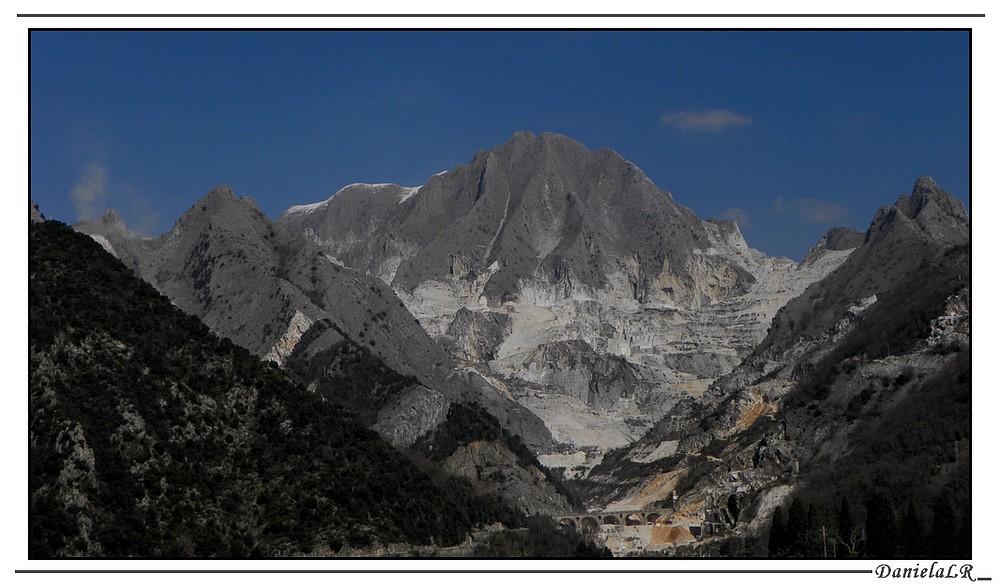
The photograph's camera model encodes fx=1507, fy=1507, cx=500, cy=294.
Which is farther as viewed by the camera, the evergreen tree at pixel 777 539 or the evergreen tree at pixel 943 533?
the evergreen tree at pixel 777 539

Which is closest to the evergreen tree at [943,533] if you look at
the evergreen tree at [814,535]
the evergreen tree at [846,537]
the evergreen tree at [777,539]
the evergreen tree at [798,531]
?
the evergreen tree at [846,537]

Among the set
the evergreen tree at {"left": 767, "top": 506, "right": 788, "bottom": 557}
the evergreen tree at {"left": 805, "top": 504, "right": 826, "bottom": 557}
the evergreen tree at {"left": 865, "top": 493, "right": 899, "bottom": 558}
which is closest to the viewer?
the evergreen tree at {"left": 865, "top": 493, "right": 899, "bottom": 558}

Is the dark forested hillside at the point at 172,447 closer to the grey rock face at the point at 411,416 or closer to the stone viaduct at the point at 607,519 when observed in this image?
the stone viaduct at the point at 607,519

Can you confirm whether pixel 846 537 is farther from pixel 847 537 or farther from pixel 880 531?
pixel 880 531

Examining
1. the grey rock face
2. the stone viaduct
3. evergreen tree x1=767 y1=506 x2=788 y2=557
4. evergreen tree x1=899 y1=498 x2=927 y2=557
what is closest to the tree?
evergreen tree x1=899 y1=498 x2=927 y2=557

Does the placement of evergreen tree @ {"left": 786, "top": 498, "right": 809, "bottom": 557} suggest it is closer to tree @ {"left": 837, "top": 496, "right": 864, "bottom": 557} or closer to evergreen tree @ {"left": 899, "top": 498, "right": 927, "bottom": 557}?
tree @ {"left": 837, "top": 496, "right": 864, "bottom": 557}

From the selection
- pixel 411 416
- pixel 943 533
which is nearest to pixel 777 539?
pixel 943 533
